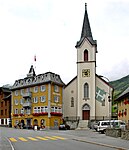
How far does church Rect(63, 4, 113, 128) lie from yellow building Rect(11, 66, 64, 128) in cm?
444

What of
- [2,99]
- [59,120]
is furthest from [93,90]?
[2,99]

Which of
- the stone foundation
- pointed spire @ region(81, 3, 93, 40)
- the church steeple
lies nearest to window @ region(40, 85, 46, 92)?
the church steeple

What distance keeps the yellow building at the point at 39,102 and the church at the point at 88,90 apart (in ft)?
14.6

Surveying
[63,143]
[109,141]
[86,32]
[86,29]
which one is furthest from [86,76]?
[63,143]

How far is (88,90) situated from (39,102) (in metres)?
12.6

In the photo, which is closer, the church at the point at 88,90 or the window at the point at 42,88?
the church at the point at 88,90

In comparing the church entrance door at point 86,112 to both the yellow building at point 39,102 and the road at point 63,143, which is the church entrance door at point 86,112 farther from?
the road at point 63,143

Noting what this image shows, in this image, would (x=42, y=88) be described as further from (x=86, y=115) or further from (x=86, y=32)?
(x=86, y=32)

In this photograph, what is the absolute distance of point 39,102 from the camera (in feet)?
275

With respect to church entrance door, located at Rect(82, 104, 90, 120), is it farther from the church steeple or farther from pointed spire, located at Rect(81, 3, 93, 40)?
pointed spire, located at Rect(81, 3, 93, 40)

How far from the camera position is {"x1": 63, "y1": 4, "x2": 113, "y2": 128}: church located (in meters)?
79.7

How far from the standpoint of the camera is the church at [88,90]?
79.7m

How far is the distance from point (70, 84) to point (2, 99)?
93.8 ft

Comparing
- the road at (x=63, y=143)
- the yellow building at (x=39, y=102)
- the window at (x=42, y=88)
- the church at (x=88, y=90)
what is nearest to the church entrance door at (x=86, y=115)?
the church at (x=88, y=90)
